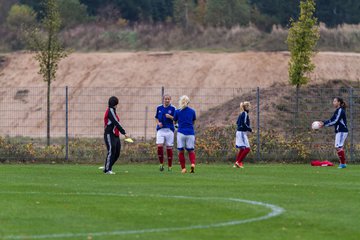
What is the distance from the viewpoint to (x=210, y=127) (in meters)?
37.3

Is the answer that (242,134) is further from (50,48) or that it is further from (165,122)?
(50,48)

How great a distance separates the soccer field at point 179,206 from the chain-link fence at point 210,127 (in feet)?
24.6

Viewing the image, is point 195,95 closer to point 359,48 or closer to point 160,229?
point 359,48

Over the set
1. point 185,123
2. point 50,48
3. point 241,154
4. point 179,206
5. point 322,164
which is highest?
point 50,48

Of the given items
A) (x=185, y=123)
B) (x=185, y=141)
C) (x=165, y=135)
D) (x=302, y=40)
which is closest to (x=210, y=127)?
(x=302, y=40)

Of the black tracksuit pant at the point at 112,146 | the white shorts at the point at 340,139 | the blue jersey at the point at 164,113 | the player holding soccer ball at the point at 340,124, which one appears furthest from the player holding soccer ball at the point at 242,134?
the black tracksuit pant at the point at 112,146

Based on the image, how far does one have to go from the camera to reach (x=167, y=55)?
232ft

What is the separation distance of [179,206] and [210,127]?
20.6 m

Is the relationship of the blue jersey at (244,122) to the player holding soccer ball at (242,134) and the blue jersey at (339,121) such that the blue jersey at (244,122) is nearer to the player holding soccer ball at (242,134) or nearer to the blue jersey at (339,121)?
the player holding soccer ball at (242,134)

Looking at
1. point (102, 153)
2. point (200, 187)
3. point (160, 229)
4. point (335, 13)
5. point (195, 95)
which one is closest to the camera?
point (160, 229)

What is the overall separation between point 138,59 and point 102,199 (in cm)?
5268

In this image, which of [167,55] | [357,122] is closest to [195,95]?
[167,55]

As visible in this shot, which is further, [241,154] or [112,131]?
[241,154]

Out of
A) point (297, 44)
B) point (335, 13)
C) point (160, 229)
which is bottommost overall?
point (160, 229)
